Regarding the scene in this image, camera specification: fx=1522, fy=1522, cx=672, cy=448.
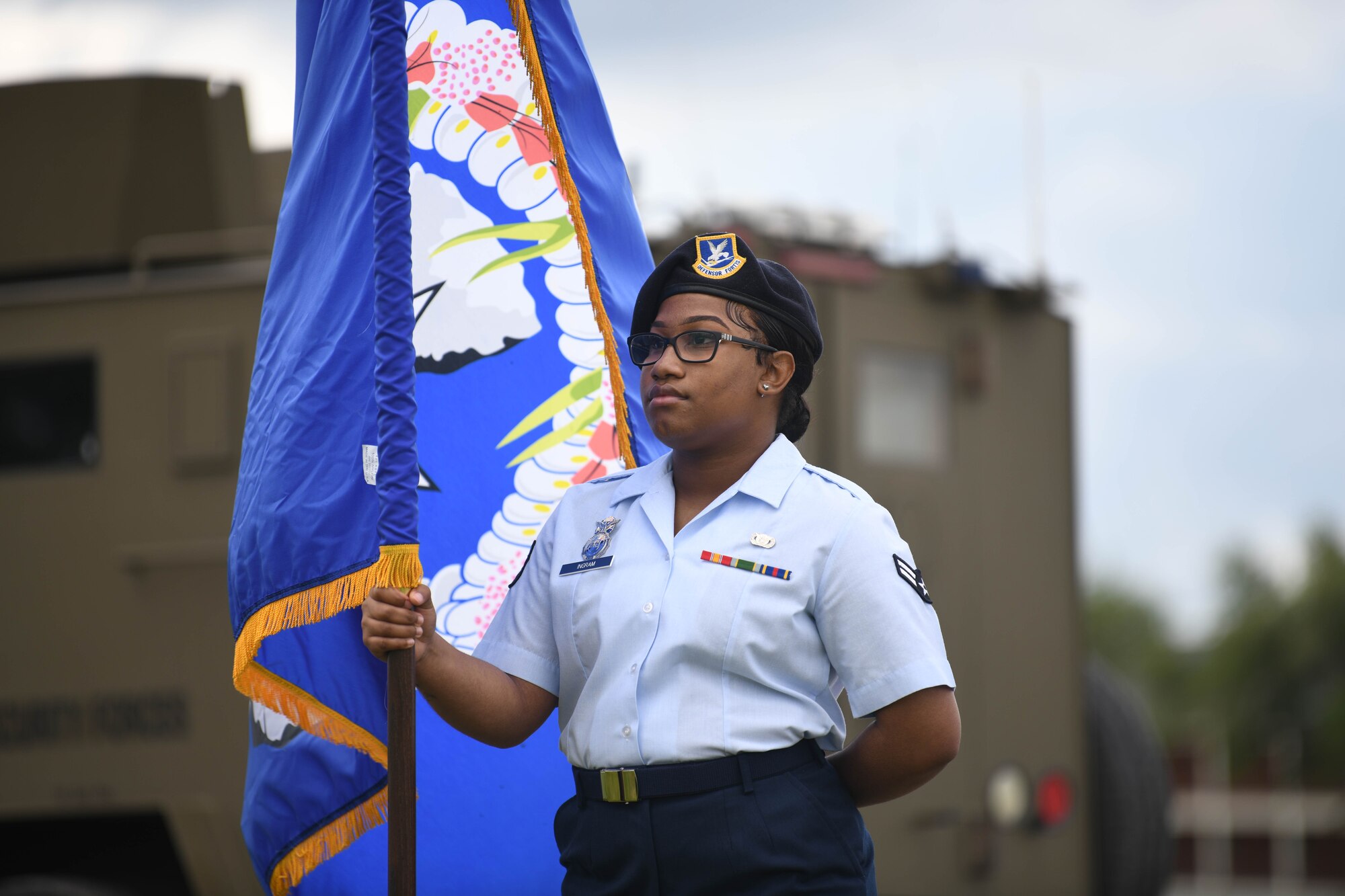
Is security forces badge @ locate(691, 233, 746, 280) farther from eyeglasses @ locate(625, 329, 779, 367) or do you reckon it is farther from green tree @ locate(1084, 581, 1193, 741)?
green tree @ locate(1084, 581, 1193, 741)

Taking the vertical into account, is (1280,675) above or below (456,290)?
below

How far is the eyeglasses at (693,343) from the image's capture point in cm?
211

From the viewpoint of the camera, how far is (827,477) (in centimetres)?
217

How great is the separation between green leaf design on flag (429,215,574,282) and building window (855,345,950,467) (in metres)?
2.05

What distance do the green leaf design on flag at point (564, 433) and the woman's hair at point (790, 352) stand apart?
797mm

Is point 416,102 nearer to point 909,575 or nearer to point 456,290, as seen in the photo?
point 456,290

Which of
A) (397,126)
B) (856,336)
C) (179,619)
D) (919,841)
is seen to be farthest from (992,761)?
(397,126)

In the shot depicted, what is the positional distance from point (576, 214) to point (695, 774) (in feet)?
4.29

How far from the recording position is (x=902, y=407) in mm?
5090

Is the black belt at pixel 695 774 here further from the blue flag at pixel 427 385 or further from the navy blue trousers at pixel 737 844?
the blue flag at pixel 427 385

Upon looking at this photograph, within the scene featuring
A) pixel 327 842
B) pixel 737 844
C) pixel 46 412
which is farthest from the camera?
pixel 46 412

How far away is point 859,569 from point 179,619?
2900 mm

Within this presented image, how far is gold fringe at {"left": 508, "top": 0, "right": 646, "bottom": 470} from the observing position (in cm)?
276

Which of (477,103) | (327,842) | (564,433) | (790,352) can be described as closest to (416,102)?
(477,103)
